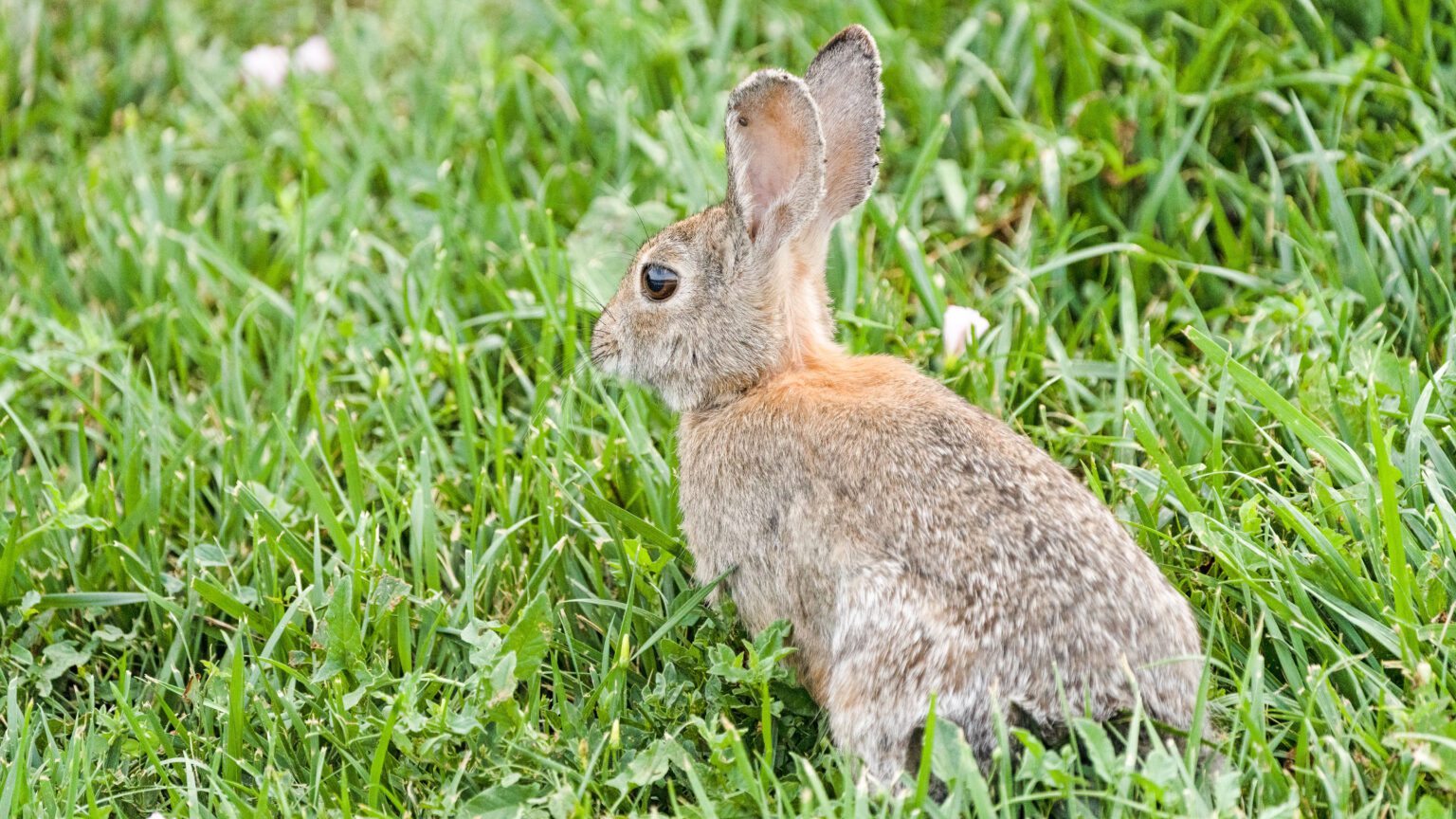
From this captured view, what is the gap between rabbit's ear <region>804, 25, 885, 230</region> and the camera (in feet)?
14.5

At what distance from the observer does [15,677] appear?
13.6 feet

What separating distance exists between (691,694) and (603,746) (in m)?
0.29

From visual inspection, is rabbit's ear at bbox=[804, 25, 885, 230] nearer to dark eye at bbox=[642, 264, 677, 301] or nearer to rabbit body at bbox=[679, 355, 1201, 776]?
dark eye at bbox=[642, 264, 677, 301]

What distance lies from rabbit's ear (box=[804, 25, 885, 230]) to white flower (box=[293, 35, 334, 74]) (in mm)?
3182

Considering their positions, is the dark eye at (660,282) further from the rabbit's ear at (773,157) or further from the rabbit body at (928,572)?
the rabbit body at (928,572)

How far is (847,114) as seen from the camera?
14.8ft

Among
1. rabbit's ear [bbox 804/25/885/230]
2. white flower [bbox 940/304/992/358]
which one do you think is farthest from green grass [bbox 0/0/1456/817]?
rabbit's ear [bbox 804/25/885/230]

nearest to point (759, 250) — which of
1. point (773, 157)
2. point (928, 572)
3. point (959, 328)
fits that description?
point (773, 157)

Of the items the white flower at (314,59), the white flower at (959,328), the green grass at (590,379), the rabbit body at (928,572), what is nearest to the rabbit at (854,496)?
the rabbit body at (928,572)

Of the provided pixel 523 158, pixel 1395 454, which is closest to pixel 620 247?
pixel 523 158

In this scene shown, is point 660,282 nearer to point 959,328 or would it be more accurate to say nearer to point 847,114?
point 847,114

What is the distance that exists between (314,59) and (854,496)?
13.8ft

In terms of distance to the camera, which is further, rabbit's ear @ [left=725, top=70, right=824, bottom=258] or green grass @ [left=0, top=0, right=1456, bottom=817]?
rabbit's ear @ [left=725, top=70, right=824, bottom=258]

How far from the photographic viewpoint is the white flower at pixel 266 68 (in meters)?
6.79
